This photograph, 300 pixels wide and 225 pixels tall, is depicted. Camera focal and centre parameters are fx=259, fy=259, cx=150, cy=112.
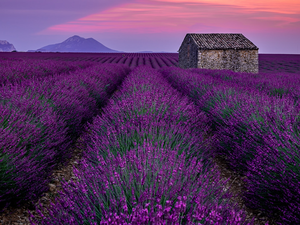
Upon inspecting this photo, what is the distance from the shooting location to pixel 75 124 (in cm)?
431

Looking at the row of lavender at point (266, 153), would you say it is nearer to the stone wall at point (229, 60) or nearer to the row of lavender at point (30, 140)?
the row of lavender at point (30, 140)

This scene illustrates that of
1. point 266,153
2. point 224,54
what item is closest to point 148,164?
point 266,153

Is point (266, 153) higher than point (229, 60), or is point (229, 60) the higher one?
point (229, 60)

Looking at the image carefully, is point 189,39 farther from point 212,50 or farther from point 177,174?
point 177,174

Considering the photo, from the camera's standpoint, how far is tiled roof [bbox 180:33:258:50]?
19.8m

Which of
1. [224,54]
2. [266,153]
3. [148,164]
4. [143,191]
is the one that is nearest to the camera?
[143,191]

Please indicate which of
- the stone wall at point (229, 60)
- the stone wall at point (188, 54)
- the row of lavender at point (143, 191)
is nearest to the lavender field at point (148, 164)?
the row of lavender at point (143, 191)

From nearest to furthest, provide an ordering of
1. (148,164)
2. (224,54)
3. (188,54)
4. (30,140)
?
(148,164) < (30,140) < (224,54) < (188,54)

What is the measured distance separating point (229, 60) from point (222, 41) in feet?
6.47

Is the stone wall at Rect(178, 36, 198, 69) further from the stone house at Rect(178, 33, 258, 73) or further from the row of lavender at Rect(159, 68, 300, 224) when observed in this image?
the row of lavender at Rect(159, 68, 300, 224)

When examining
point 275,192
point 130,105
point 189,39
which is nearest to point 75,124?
point 130,105

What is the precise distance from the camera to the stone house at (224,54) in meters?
19.4

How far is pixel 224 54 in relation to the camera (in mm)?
19734

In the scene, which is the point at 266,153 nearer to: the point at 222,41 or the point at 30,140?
the point at 30,140
